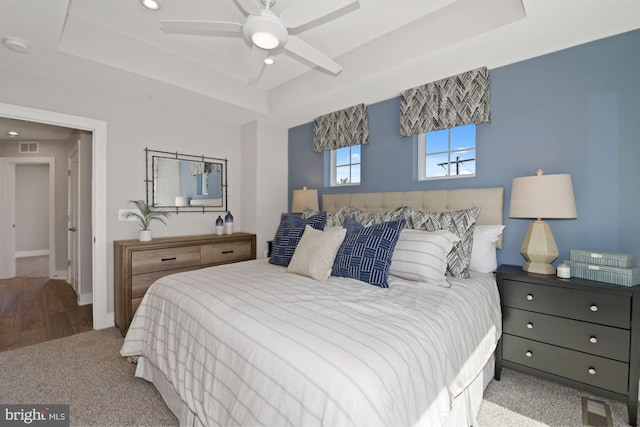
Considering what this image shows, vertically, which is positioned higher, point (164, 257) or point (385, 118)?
point (385, 118)

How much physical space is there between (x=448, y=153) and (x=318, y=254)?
1.74 metres

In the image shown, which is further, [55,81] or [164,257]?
[164,257]

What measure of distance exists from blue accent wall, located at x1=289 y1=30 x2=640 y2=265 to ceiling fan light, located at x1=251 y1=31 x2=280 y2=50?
1.90 meters

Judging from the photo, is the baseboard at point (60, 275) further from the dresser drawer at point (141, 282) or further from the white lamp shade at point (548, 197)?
the white lamp shade at point (548, 197)

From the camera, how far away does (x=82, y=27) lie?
7.73 ft

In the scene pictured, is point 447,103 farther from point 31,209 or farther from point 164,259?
point 31,209

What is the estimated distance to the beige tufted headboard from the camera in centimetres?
244

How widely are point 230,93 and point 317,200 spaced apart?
1646 millimetres

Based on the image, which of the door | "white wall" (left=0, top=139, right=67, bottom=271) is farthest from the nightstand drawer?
"white wall" (left=0, top=139, right=67, bottom=271)

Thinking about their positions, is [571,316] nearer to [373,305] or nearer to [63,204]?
[373,305]

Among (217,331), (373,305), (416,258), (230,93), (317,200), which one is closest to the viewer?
(217,331)

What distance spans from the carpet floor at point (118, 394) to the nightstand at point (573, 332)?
0.56ft

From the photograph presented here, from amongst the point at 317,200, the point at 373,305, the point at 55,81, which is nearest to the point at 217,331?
the point at 373,305

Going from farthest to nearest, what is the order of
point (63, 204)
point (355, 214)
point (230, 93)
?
1. point (63, 204)
2. point (230, 93)
3. point (355, 214)
